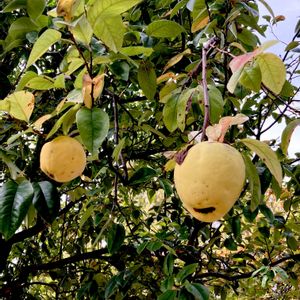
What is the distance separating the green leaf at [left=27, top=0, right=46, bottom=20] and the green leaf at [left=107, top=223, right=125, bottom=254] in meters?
0.69

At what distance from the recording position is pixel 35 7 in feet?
3.41

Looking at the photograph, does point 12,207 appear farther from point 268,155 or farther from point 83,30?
point 268,155

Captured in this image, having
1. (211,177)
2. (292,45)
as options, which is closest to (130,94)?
(292,45)

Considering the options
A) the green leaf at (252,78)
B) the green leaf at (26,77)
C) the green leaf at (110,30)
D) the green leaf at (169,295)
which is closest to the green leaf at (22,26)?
the green leaf at (26,77)

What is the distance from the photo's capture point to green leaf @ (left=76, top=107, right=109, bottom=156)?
28.8 inches

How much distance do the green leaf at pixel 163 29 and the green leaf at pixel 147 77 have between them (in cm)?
8

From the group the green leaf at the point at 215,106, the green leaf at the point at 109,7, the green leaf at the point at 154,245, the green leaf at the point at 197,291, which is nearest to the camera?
the green leaf at the point at 109,7

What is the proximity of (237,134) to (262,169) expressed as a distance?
42cm

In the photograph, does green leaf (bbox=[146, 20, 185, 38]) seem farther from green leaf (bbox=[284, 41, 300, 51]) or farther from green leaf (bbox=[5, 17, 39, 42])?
green leaf (bbox=[284, 41, 300, 51])

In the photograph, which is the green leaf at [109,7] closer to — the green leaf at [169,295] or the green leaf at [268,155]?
the green leaf at [268,155]

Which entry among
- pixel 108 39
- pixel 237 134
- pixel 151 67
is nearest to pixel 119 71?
pixel 151 67

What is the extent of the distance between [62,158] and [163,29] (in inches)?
17.7

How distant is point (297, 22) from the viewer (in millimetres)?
1612

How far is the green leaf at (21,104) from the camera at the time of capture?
88cm
